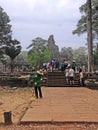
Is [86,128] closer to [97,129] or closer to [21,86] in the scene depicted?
[97,129]

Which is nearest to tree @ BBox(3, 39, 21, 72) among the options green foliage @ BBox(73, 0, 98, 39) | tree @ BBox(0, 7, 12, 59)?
tree @ BBox(0, 7, 12, 59)

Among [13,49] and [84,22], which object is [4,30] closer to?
[13,49]

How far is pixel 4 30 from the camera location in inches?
2645

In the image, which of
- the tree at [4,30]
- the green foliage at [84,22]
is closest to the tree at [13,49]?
the tree at [4,30]

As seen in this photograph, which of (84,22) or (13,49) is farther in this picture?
(13,49)

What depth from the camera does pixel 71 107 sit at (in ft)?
57.9

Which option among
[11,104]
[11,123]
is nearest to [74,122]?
[11,123]

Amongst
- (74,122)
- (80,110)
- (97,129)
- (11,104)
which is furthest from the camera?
(11,104)

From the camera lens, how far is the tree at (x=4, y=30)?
66.2 meters

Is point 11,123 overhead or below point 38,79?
below

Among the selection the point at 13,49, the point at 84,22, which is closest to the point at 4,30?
the point at 13,49

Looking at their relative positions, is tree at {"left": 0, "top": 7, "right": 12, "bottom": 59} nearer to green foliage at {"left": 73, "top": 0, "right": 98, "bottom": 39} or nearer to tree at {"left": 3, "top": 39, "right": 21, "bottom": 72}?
tree at {"left": 3, "top": 39, "right": 21, "bottom": 72}

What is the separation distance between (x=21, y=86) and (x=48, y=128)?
21520mm

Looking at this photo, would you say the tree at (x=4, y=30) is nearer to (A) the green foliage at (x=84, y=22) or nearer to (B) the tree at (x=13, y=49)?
(B) the tree at (x=13, y=49)
